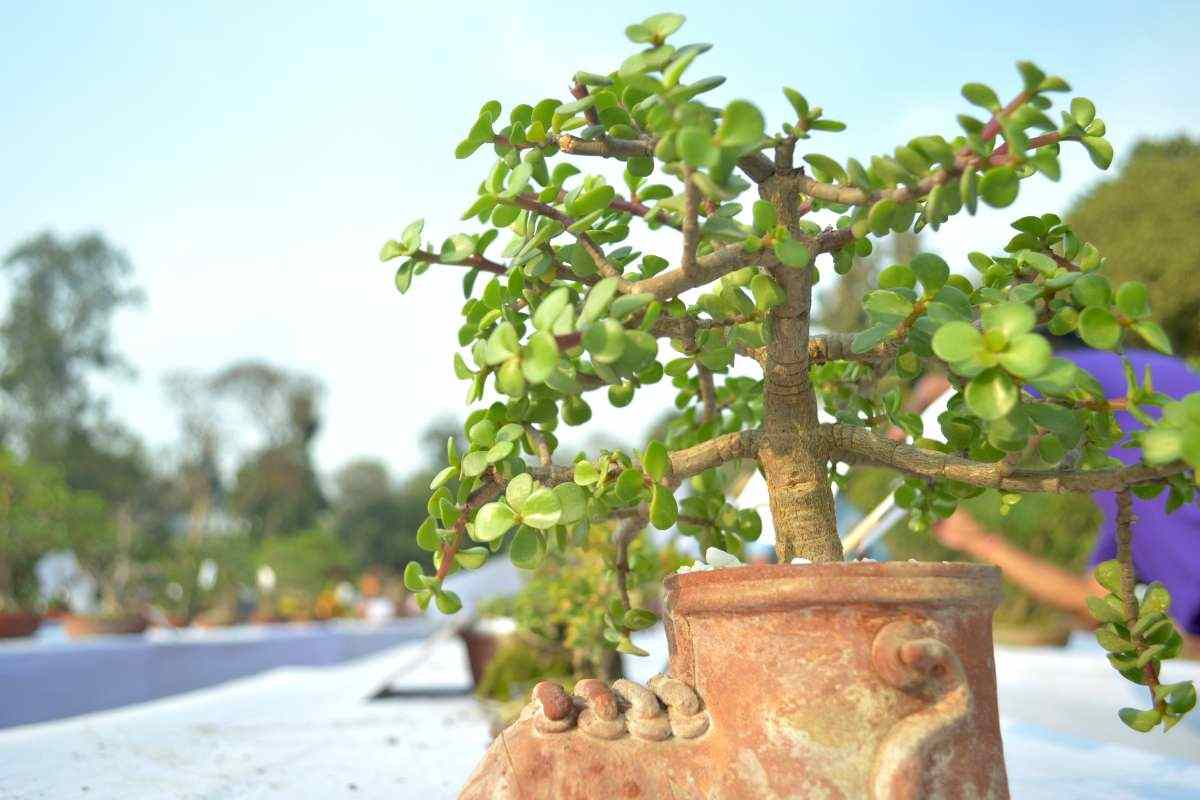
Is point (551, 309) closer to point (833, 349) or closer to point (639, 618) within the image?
point (833, 349)

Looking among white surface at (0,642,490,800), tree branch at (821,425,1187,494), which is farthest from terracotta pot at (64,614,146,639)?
tree branch at (821,425,1187,494)

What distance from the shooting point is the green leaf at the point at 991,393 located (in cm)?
58

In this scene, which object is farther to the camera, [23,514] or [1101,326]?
[23,514]

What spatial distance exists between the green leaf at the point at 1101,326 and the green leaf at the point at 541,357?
0.35 metres

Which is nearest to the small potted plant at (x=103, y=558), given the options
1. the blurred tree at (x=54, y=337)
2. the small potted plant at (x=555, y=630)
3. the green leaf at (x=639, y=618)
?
the small potted plant at (x=555, y=630)

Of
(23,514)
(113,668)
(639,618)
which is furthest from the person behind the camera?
(23,514)

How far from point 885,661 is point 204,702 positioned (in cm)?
230

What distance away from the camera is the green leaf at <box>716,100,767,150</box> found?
0.53 meters

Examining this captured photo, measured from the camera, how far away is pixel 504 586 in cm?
513

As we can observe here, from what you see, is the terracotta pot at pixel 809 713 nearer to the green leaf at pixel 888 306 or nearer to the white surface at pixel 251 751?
the green leaf at pixel 888 306

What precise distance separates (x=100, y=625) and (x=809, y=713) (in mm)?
6472

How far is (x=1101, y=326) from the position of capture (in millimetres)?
620

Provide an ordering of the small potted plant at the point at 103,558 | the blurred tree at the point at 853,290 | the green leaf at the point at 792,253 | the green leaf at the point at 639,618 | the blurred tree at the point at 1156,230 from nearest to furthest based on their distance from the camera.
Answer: the green leaf at the point at 792,253 → the green leaf at the point at 639,618 → the small potted plant at the point at 103,558 → the blurred tree at the point at 1156,230 → the blurred tree at the point at 853,290

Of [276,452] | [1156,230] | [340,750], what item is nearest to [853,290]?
[1156,230]
